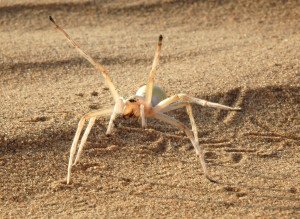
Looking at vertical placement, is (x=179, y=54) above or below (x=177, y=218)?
above

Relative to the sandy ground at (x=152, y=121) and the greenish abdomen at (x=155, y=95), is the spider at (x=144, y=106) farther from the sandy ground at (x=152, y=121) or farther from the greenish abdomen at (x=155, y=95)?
the sandy ground at (x=152, y=121)

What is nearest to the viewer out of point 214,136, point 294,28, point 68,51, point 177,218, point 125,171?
point 177,218

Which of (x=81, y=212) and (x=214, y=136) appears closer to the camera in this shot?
(x=81, y=212)

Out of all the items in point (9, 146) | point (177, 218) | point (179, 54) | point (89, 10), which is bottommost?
point (177, 218)

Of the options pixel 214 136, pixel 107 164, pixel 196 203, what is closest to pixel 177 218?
pixel 196 203

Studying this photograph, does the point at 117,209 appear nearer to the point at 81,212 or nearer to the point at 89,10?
the point at 81,212

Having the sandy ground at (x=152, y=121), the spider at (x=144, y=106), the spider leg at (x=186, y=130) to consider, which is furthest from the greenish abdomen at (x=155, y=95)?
the sandy ground at (x=152, y=121)

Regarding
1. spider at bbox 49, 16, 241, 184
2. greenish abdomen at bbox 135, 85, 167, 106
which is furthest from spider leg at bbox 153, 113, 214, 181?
greenish abdomen at bbox 135, 85, 167, 106

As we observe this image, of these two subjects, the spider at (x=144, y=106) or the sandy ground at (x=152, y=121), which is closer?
the spider at (x=144, y=106)

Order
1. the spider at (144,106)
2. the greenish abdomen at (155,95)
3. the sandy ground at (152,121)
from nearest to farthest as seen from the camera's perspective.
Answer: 1. the spider at (144,106)
2. the sandy ground at (152,121)
3. the greenish abdomen at (155,95)
